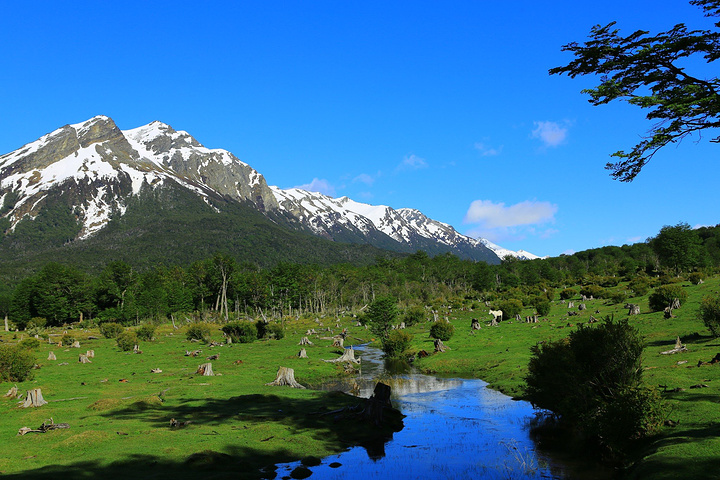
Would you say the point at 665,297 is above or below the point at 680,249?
below

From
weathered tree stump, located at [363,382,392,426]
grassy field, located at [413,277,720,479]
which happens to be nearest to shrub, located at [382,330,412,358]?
grassy field, located at [413,277,720,479]

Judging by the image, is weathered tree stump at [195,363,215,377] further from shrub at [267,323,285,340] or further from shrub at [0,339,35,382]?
shrub at [267,323,285,340]

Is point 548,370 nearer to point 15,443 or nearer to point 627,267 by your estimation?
point 15,443

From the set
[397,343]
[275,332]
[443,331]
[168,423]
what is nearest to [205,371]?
[168,423]

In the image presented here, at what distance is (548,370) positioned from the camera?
3072cm

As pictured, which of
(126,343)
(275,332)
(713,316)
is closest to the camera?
(713,316)

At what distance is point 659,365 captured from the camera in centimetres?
3384

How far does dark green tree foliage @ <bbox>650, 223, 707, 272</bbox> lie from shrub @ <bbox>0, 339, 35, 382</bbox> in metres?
125

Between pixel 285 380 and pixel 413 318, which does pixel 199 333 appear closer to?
pixel 413 318

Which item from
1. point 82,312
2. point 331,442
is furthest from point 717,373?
point 82,312

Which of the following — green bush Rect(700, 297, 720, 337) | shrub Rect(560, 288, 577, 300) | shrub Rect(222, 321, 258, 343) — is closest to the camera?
green bush Rect(700, 297, 720, 337)

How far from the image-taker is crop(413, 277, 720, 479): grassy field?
712 inches

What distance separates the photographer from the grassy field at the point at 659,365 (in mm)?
18078

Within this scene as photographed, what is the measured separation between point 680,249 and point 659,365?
88474 millimetres
